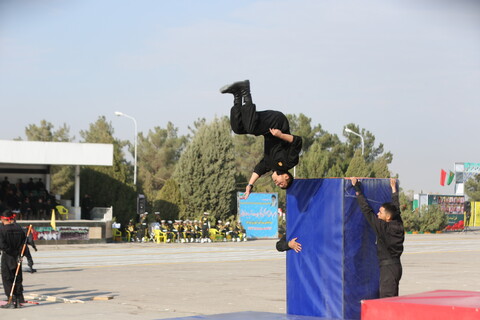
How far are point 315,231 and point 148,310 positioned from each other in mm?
5258

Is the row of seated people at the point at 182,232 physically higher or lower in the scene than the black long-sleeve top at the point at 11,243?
lower

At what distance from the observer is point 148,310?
14.8 m

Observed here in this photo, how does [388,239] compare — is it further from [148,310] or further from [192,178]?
[192,178]

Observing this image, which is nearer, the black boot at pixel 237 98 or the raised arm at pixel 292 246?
the black boot at pixel 237 98

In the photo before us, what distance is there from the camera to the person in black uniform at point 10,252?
1531cm

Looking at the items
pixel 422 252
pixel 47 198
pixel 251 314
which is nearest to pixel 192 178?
pixel 47 198

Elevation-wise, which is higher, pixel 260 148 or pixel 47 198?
pixel 260 148

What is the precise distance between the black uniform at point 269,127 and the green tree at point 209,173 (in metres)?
42.7

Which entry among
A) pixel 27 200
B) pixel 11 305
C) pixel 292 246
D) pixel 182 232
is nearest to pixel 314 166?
pixel 182 232

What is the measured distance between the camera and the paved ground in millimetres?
14914

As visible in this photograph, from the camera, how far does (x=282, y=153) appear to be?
9.97 meters

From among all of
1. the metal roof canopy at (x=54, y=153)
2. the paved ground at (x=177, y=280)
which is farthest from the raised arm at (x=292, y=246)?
the metal roof canopy at (x=54, y=153)

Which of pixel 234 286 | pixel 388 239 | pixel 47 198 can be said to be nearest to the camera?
pixel 388 239

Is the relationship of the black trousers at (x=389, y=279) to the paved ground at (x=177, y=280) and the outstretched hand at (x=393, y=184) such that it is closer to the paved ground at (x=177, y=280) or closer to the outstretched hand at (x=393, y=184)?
the outstretched hand at (x=393, y=184)
